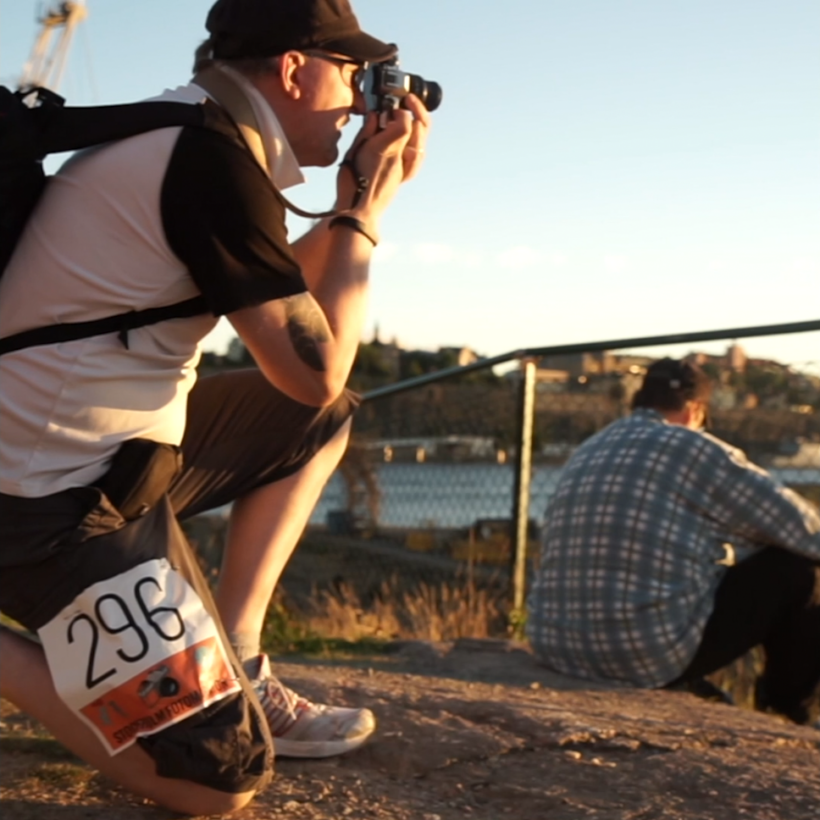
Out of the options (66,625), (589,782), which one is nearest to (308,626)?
(589,782)

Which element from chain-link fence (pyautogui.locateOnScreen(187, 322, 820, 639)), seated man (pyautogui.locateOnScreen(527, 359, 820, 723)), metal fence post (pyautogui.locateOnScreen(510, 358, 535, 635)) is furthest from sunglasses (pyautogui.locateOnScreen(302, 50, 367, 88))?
metal fence post (pyautogui.locateOnScreen(510, 358, 535, 635))

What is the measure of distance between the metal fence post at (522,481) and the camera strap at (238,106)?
372cm

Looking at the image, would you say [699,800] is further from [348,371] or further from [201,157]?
[201,157]

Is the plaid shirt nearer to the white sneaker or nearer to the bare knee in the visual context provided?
the white sneaker

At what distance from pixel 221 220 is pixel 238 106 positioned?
283 millimetres

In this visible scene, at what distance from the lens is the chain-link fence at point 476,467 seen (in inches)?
225

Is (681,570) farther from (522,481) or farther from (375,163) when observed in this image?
(375,163)

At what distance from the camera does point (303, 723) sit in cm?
284

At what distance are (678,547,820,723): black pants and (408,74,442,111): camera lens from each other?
216 cm

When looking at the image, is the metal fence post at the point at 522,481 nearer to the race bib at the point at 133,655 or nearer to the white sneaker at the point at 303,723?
the white sneaker at the point at 303,723

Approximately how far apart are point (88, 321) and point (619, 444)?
2.43 metres

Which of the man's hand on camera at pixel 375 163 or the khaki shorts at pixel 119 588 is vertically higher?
the man's hand on camera at pixel 375 163

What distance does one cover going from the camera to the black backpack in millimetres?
2328

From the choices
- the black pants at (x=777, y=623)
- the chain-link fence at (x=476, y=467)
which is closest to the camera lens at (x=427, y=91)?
the black pants at (x=777, y=623)
